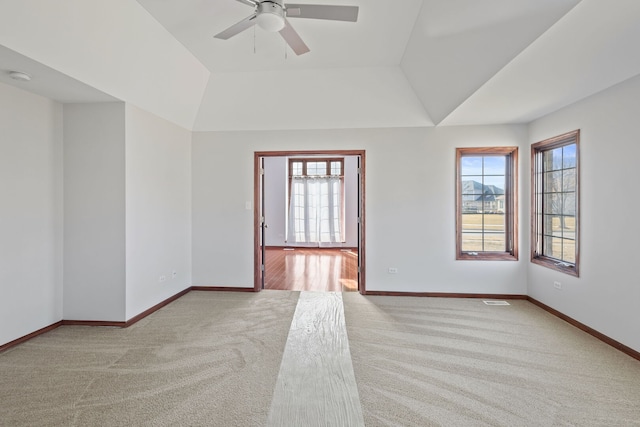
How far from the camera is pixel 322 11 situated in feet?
6.85

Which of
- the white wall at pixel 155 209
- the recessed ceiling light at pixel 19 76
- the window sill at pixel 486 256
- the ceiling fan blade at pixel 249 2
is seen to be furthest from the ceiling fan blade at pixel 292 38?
the window sill at pixel 486 256

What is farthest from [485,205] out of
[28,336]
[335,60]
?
[28,336]

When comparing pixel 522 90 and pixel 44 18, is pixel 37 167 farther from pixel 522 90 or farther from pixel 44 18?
pixel 522 90

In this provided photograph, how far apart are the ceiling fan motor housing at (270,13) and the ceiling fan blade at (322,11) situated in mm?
72

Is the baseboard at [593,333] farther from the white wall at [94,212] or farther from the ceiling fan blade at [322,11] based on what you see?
the white wall at [94,212]

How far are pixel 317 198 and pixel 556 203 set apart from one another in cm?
549

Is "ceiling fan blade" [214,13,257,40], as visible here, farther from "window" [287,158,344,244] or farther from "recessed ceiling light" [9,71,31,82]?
"window" [287,158,344,244]

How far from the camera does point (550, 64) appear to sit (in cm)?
235

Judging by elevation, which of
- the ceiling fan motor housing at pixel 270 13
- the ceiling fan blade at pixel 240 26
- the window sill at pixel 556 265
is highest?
the ceiling fan blade at pixel 240 26

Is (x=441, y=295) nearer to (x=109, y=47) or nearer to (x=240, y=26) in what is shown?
(x=240, y=26)

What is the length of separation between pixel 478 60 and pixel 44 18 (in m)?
3.21

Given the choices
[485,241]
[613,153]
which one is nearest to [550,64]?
[613,153]

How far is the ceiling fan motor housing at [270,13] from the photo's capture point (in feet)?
6.60

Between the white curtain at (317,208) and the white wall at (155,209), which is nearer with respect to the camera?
the white wall at (155,209)
